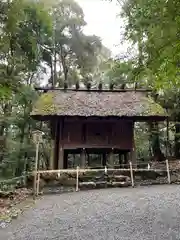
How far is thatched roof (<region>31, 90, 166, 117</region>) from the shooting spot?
1584cm

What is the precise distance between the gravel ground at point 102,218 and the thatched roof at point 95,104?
6.02m

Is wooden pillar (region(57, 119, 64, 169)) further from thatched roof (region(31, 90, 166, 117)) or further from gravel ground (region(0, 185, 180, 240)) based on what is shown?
gravel ground (region(0, 185, 180, 240))

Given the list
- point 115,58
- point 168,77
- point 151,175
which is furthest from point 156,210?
point 151,175

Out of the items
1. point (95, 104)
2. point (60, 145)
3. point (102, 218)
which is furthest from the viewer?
point (95, 104)

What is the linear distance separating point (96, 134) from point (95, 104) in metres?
1.59

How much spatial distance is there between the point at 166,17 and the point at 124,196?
20.5ft

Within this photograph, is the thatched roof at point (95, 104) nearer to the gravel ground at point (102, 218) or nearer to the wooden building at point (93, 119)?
the wooden building at point (93, 119)

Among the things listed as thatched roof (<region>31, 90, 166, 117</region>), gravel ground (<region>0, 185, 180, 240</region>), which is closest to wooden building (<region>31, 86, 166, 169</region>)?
thatched roof (<region>31, 90, 166, 117</region>)

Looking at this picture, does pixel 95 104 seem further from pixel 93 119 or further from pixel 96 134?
pixel 96 134

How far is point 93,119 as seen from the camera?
16.7m

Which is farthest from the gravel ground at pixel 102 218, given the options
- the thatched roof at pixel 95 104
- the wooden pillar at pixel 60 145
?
the thatched roof at pixel 95 104

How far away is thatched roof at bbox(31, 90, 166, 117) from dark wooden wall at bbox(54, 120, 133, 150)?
927mm

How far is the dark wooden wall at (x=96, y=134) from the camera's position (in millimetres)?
16781

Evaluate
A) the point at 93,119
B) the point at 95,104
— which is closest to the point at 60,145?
the point at 93,119
